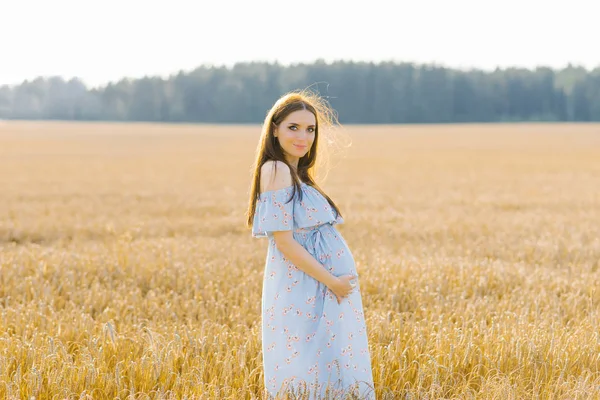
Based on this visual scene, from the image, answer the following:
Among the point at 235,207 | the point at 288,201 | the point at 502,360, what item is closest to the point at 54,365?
the point at 288,201

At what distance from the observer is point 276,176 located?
3672mm

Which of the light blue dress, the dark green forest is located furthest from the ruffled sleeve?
the dark green forest

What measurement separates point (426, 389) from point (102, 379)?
1847 mm

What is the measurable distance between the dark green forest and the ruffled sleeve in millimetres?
105485

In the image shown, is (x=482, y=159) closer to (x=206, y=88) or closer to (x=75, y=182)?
(x=75, y=182)

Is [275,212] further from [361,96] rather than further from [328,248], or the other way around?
[361,96]

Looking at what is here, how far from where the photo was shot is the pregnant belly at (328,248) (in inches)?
144

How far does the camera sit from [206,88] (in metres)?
112

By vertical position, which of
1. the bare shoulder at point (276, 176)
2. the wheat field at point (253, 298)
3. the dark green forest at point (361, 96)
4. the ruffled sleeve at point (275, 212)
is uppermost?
the dark green forest at point (361, 96)

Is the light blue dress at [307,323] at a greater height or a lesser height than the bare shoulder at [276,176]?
lesser

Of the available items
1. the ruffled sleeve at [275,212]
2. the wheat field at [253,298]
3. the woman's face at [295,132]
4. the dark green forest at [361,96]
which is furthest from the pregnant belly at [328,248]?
the dark green forest at [361,96]

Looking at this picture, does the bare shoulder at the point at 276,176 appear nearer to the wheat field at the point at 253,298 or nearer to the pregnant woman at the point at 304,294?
the pregnant woman at the point at 304,294

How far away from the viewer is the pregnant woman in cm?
359

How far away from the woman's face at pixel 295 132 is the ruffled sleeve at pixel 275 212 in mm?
226
